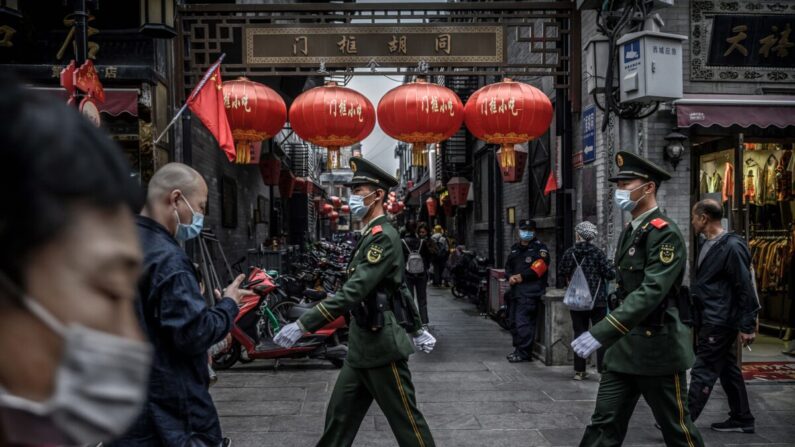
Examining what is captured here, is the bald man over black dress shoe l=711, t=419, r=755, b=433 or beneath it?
over

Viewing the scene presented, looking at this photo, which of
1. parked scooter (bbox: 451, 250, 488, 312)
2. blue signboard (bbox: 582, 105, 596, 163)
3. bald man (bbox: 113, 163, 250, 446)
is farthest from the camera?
parked scooter (bbox: 451, 250, 488, 312)

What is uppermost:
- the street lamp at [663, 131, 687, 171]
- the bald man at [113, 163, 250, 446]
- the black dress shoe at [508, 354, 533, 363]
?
the street lamp at [663, 131, 687, 171]

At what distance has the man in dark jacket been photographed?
18.1 ft

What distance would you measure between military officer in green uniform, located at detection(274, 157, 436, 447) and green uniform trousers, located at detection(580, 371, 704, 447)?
43.5 inches

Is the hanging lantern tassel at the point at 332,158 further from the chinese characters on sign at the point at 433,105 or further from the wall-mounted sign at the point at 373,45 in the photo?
the chinese characters on sign at the point at 433,105

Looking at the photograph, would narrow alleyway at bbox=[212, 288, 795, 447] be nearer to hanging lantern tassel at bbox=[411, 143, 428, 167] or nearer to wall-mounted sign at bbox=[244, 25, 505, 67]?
hanging lantern tassel at bbox=[411, 143, 428, 167]

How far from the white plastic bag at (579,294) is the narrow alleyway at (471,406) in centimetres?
97

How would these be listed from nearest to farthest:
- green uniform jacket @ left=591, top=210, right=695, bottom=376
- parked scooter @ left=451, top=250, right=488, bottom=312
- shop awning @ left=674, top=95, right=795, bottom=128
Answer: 1. green uniform jacket @ left=591, top=210, right=695, bottom=376
2. shop awning @ left=674, top=95, right=795, bottom=128
3. parked scooter @ left=451, top=250, right=488, bottom=312

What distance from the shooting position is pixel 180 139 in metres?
8.98

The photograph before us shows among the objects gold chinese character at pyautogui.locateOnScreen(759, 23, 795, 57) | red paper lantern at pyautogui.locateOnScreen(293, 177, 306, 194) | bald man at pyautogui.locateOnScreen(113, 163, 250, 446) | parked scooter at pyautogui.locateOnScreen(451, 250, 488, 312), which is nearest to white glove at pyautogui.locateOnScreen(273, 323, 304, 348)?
bald man at pyautogui.locateOnScreen(113, 163, 250, 446)

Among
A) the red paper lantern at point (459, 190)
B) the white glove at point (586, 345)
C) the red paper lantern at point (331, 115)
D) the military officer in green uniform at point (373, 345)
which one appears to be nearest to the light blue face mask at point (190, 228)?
the military officer in green uniform at point (373, 345)

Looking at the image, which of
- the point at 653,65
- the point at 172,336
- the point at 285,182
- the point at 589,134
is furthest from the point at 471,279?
the point at 172,336

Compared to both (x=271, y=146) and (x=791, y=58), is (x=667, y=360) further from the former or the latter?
(x=271, y=146)

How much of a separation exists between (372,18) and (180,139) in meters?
3.20
